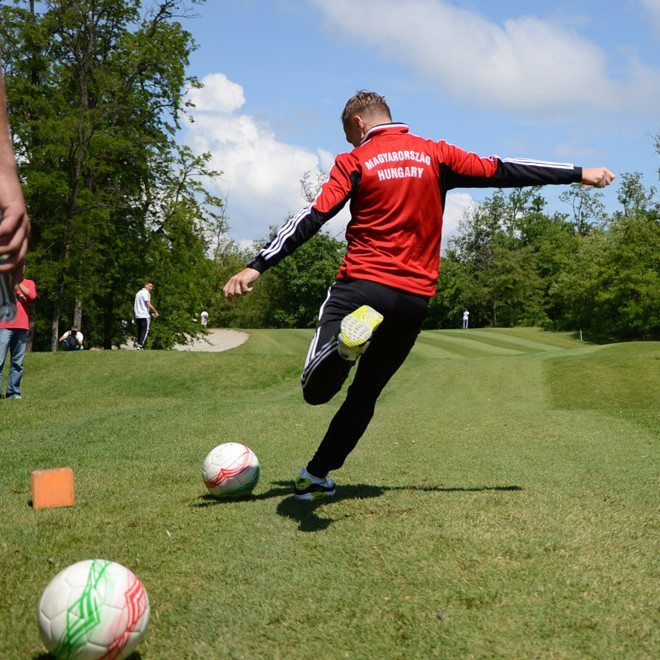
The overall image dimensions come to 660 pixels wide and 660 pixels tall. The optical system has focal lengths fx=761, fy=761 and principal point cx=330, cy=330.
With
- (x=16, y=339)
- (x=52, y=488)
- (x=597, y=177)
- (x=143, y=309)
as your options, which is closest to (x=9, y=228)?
(x=52, y=488)

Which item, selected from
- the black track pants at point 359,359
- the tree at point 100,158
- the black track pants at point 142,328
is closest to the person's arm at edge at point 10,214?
the black track pants at point 359,359

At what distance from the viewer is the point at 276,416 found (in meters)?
10.4

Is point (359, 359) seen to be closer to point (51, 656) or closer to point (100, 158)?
point (51, 656)

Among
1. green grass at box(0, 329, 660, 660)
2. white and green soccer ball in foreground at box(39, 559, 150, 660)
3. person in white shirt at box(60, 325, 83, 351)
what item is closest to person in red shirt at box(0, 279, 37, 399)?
green grass at box(0, 329, 660, 660)

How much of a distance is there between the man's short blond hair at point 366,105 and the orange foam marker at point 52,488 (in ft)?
10.1

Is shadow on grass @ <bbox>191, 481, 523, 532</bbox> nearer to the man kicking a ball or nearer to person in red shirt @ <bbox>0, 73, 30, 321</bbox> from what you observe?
the man kicking a ball

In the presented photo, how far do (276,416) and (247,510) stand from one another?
550 centimetres

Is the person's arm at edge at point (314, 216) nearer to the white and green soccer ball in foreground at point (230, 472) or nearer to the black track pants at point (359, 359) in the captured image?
the black track pants at point (359, 359)

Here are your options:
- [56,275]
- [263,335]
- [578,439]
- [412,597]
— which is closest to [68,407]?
[578,439]

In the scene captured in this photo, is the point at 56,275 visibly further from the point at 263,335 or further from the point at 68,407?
the point at 263,335

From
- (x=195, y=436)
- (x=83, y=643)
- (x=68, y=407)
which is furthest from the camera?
(x=68, y=407)

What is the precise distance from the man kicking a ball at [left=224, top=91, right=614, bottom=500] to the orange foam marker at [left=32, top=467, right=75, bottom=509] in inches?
69.5

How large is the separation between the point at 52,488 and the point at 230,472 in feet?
3.91

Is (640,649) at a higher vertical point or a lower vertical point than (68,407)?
higher
